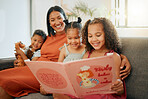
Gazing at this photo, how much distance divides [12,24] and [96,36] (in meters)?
3.55

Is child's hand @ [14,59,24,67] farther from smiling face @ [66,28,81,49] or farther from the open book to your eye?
the open book

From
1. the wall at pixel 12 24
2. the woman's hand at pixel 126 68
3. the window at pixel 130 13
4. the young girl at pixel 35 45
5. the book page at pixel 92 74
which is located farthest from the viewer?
the window at pixel 130 13

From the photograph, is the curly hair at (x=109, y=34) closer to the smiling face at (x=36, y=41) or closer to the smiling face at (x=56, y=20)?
the smiling face at (x=56, y=20)

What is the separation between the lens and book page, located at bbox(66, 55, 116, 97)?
994 millimetres

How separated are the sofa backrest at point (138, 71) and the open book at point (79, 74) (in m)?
0.39

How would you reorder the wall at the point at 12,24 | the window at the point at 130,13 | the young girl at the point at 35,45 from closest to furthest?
1. the young girl at the point at 35,45
2. the wall at the point at 12,24
3. the window at the point at 130,13

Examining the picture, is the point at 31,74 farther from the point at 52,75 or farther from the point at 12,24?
the point at 12,24

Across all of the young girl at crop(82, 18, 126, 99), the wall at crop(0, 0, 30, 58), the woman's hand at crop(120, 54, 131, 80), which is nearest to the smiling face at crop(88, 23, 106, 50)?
the young girl at crop(82, 18, 126, 99)

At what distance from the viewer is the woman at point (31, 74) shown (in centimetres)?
163

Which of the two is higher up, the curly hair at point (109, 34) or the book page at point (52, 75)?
the curly hair at point (109, 34)

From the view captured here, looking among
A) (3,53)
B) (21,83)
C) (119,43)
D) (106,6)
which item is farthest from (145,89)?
(106,6)

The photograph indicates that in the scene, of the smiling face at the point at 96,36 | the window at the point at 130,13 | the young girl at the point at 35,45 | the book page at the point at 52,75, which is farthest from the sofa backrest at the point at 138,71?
the window at the point at 130,13

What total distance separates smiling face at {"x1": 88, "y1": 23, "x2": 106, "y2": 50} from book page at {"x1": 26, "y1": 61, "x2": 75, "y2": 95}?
0.42m

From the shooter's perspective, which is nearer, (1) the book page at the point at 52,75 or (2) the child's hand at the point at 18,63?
(1) the book page at the point at 52,75
